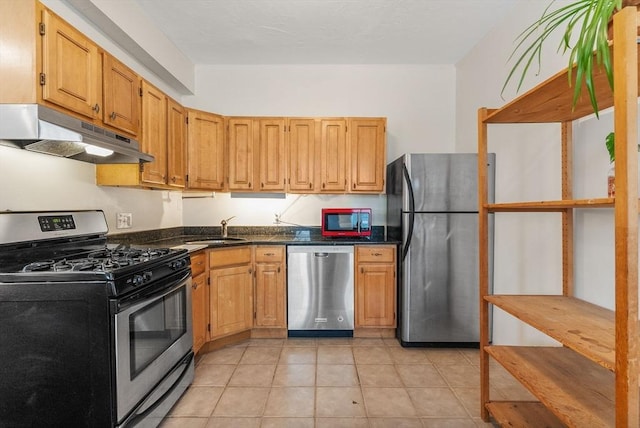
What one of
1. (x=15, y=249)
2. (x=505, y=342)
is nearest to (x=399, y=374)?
(x=505, y=342)

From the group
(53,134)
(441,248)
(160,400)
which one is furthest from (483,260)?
(53,134)

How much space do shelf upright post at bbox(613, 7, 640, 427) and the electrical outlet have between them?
9.47 ft

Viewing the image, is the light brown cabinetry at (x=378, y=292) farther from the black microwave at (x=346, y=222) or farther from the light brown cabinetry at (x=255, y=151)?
the light brown cabinetry at (x=255, y=151)

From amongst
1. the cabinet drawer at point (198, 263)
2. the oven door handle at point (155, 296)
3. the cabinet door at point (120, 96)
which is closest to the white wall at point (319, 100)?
the cabinet drawer at point (198, 263)

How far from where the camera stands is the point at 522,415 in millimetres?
1662

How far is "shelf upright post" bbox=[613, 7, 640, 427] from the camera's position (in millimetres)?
891

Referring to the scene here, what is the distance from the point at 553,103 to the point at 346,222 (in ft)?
6.40

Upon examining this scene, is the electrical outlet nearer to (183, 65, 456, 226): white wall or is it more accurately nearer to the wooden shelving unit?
(183, 65, 456, 226): white wall

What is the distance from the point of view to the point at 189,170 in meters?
2.94

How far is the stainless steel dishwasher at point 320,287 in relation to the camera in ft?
9.57

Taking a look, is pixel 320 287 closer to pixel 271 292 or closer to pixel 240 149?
pixel 271 292

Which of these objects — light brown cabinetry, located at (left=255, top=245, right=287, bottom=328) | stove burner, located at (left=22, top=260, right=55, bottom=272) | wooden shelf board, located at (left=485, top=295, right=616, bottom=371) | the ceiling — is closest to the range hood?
stove burner, located at (left=22, top=260, right=55, bottom=272)

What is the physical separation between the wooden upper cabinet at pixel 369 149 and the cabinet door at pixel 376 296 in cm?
84

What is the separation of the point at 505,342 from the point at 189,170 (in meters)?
3.14
